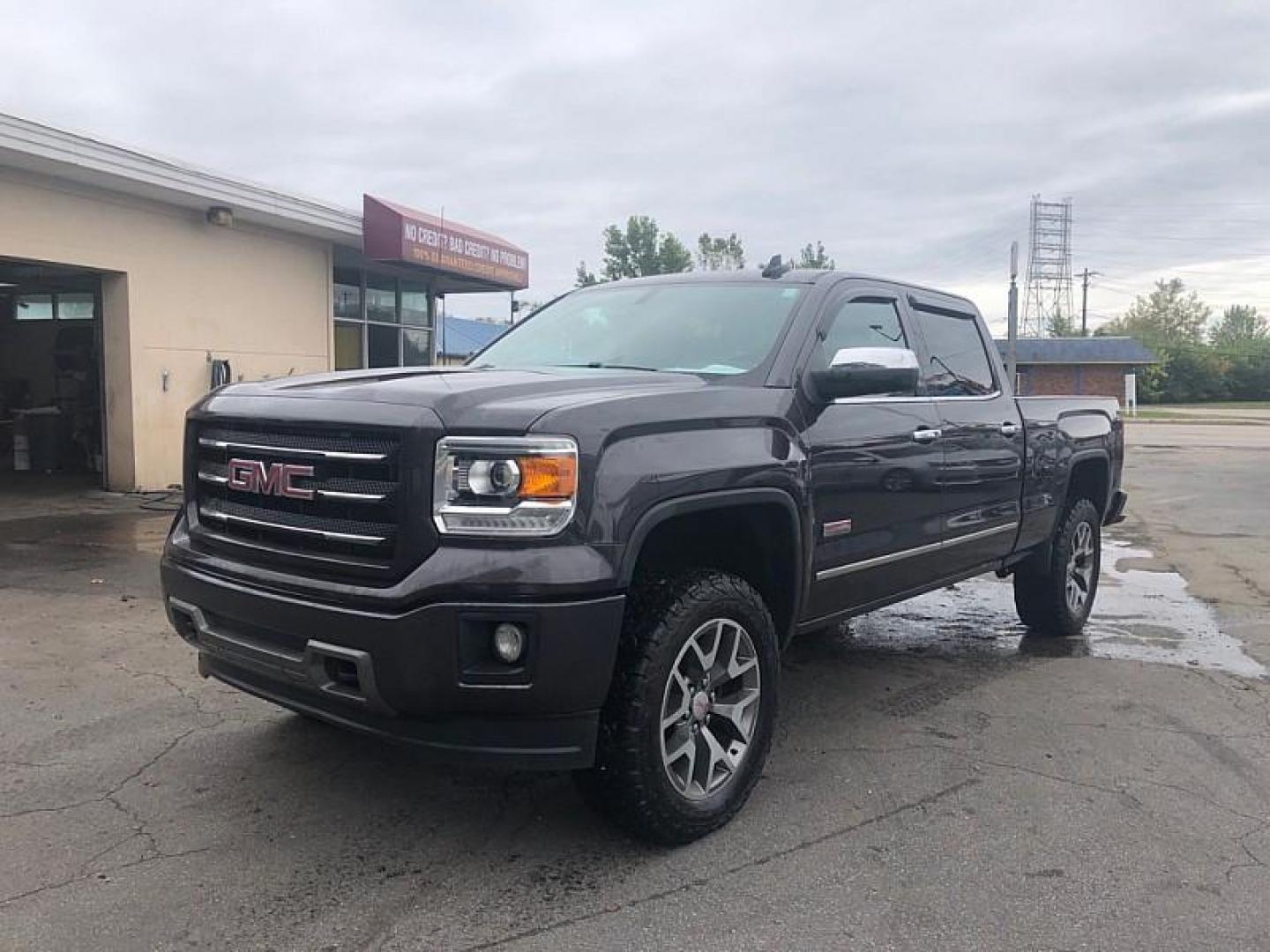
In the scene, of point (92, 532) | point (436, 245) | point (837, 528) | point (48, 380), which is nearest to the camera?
point (837, 528)

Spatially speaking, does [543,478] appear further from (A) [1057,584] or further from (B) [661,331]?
(A) [1057,584]

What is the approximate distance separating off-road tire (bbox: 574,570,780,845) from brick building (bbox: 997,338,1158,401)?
65.3 m

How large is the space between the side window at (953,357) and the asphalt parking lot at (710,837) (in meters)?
1.53

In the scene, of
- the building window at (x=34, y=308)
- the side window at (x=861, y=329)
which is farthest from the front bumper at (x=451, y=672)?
the building window at (x=34, y=308)

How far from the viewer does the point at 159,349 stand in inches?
495

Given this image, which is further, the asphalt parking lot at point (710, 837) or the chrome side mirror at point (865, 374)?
the chrome side mirror at point (865, 374)

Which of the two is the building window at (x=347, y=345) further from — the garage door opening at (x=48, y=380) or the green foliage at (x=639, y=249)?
the green foliage at (x=639, y=249)

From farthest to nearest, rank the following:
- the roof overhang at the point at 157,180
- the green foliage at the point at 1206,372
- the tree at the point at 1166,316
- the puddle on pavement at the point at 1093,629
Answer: the tree at the point at 1166,316
the green foliage at the point at 1206,372
the roof overhang at the point at 157,180
the puddle on pavement at the point at 1093,629

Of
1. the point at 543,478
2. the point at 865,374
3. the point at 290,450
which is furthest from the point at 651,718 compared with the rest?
the point at 865,374

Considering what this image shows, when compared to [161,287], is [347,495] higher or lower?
lower

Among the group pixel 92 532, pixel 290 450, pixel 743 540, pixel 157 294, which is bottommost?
pixel 92 532

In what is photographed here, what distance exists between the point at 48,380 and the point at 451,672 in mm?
16691

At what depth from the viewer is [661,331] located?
14.7ft

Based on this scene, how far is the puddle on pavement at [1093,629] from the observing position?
20.2 ft
